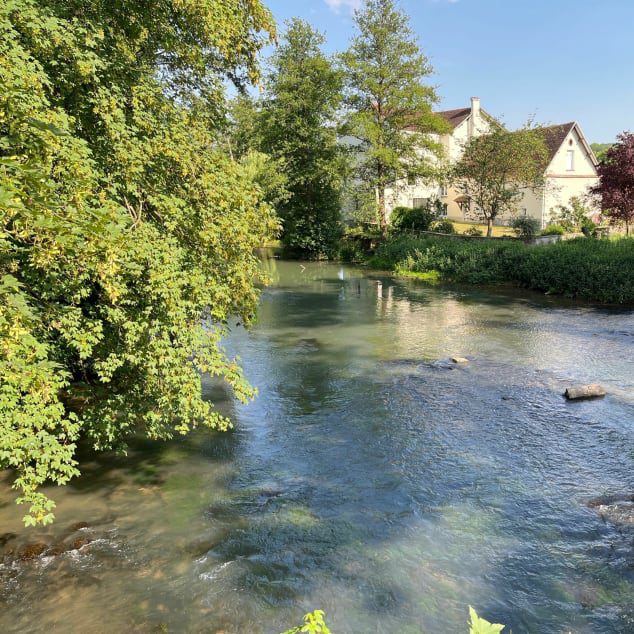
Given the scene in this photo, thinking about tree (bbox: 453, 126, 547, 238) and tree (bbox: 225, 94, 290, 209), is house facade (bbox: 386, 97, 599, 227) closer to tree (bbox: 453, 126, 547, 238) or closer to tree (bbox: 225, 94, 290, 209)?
tree (bbox: 453, 126, 547, 238)

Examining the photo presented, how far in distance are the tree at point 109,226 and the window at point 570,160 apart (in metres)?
43.3

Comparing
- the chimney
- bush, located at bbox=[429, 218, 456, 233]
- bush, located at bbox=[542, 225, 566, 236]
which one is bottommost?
bush, located at bbox=[542, 225, 566, 236]

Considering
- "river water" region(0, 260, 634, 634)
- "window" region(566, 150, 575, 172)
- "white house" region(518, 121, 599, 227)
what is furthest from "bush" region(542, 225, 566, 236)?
"river water" region(0, 260, 634, 634)

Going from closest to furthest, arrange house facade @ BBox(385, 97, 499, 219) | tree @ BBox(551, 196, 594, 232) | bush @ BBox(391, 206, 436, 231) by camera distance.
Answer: tree @ BBox(551, 196, 594, 232), bush @ BBox(391, 206, 436, 231), house facade @ BBox(385, 97, 499, 219)

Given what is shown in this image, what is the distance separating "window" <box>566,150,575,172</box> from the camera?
1866 inches

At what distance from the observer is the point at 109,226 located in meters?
6.48

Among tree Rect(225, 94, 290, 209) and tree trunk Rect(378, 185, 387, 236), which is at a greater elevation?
tree Rect(225, 94, 290, 209)

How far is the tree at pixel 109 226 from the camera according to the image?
6.23 meters

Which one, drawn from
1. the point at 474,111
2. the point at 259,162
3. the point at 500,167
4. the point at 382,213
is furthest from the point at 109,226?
the point at 474,111

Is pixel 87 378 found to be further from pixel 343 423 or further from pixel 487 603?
pixel 487 603

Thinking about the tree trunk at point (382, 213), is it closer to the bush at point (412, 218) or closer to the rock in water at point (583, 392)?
the bush at point (412, 218)

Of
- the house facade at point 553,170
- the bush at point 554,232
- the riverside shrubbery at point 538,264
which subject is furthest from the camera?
the house facade at point 553,170

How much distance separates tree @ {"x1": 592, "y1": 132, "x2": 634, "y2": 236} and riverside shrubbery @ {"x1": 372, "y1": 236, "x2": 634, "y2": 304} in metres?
4.98

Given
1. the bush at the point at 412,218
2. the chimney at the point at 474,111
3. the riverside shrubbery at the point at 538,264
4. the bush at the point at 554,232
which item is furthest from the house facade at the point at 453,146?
the bush at the point at 554,232
